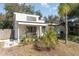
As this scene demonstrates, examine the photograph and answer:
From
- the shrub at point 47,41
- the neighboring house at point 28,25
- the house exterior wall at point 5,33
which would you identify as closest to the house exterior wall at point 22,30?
the neighboring house at point 28,25

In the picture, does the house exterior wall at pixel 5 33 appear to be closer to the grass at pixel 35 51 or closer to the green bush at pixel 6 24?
the green bush at pixel 6 24

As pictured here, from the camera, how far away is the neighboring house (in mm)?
6164

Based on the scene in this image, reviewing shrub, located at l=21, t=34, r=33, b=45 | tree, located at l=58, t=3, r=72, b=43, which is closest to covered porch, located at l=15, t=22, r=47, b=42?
shrub, located at l=21, t=34, r=33, b=45

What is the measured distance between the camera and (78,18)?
20.2ft

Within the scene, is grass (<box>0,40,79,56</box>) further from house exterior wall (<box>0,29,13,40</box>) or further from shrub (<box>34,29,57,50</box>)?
house exterior wall (<box>0,29,13,40</box>)

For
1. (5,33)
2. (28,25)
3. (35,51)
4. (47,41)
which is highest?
(28,25)

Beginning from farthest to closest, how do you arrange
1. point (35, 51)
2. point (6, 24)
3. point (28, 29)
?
point (28, 29)
point (6, 24)
point (35, 51)

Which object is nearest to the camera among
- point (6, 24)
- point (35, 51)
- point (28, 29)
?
point (35, 51)

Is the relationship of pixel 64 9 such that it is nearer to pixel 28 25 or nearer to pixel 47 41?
pixel 47 41

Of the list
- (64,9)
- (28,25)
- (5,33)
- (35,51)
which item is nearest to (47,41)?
(35,51)

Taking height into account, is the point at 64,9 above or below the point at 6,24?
above

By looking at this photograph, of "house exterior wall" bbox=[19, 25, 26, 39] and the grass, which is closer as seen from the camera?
the grass

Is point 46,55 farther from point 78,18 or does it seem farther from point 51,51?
point 78,18

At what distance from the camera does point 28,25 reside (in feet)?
20.8
